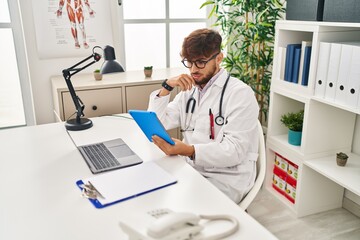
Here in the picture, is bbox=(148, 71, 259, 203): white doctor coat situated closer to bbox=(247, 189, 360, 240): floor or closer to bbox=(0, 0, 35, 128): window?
bbox=(247, 189, 360, 240): floor

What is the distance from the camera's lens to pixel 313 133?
2.30 meters

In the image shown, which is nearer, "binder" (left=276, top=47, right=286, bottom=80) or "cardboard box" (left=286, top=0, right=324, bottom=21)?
"cardboard box" (left=286, top=0, right=324, bottom=21)

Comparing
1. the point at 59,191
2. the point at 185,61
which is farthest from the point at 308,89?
the point at 59,191

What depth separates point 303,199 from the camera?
245 centimetres

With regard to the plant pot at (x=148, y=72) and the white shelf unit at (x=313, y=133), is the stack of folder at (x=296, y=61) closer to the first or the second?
the white shelf unit at (x=313, y=133)

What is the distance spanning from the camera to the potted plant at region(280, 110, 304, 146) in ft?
8.02

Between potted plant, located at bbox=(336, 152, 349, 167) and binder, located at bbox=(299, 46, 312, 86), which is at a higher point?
binder, located at bbox=(299, 46, 312, 86)

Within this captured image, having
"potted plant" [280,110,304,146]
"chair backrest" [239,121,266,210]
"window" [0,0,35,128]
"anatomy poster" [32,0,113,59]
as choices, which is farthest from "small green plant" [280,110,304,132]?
"window" [0,0,35,128]

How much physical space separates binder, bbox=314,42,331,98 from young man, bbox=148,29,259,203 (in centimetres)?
68

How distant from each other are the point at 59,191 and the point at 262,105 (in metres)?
2.02

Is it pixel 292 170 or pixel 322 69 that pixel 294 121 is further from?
pixel 322 69

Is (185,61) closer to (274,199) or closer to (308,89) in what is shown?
(308,89)

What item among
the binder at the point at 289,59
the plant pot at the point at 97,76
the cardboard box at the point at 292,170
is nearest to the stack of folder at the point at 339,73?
the binder at the point at 289,59

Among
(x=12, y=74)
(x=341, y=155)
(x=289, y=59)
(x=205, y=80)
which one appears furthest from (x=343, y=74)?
(x=12, y=74)
